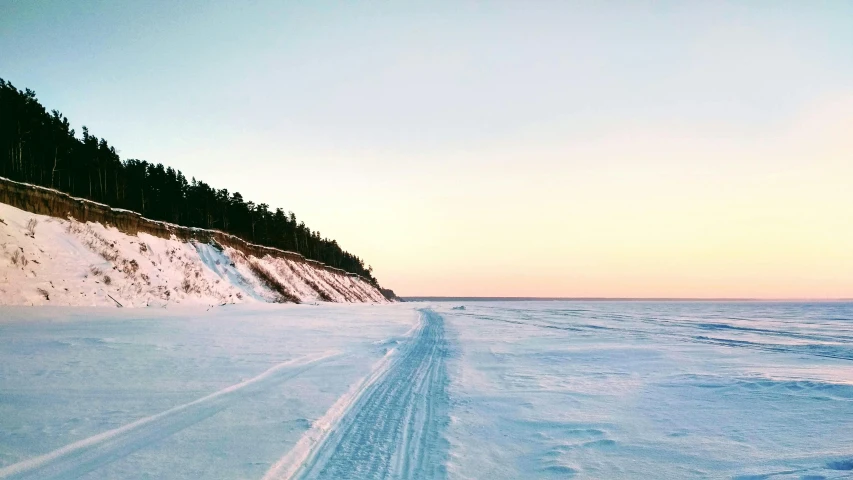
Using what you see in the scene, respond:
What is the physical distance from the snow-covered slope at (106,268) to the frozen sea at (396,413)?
9441 mm

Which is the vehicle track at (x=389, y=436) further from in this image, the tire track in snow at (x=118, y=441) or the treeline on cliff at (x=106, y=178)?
the treeline on cliff at (x=106, y=178)

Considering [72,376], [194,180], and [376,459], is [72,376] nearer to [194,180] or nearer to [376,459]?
[376,459]

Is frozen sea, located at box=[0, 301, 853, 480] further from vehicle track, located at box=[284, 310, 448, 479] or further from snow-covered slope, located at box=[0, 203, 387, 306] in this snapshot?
snow-covered slope, located at box=[0, 203, 387, 306]

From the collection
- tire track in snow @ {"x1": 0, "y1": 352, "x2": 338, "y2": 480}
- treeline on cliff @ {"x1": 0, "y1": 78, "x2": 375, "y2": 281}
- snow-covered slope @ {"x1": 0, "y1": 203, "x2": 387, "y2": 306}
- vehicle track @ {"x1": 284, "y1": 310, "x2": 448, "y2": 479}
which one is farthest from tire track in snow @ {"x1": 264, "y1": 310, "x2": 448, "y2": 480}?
treeline on cliff @ {"x1": 0, "y1": 78, "x2": 375, "y2": 281}

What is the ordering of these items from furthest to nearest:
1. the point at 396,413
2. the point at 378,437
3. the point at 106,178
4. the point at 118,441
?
the point at 106,178 < the point at 396,413 < the point at 378,437 < the point at 118,441

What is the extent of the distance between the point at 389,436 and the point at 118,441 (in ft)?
10.1

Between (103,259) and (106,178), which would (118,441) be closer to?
(103,259)

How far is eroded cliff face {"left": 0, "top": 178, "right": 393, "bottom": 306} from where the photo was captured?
67.7 ft

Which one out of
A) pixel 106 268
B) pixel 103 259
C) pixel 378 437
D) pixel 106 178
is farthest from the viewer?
pixel 106 178

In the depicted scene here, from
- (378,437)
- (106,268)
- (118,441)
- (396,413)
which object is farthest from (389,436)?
(106,268)

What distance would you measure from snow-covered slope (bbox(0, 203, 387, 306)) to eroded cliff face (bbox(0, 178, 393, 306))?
0.05 m

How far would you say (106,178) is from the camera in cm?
5412

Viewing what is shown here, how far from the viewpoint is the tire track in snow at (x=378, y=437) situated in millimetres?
4477

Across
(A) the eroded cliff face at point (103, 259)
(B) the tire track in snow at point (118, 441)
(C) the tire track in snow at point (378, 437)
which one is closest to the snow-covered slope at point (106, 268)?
(A) the eroded cliff face at point (103, 259)
